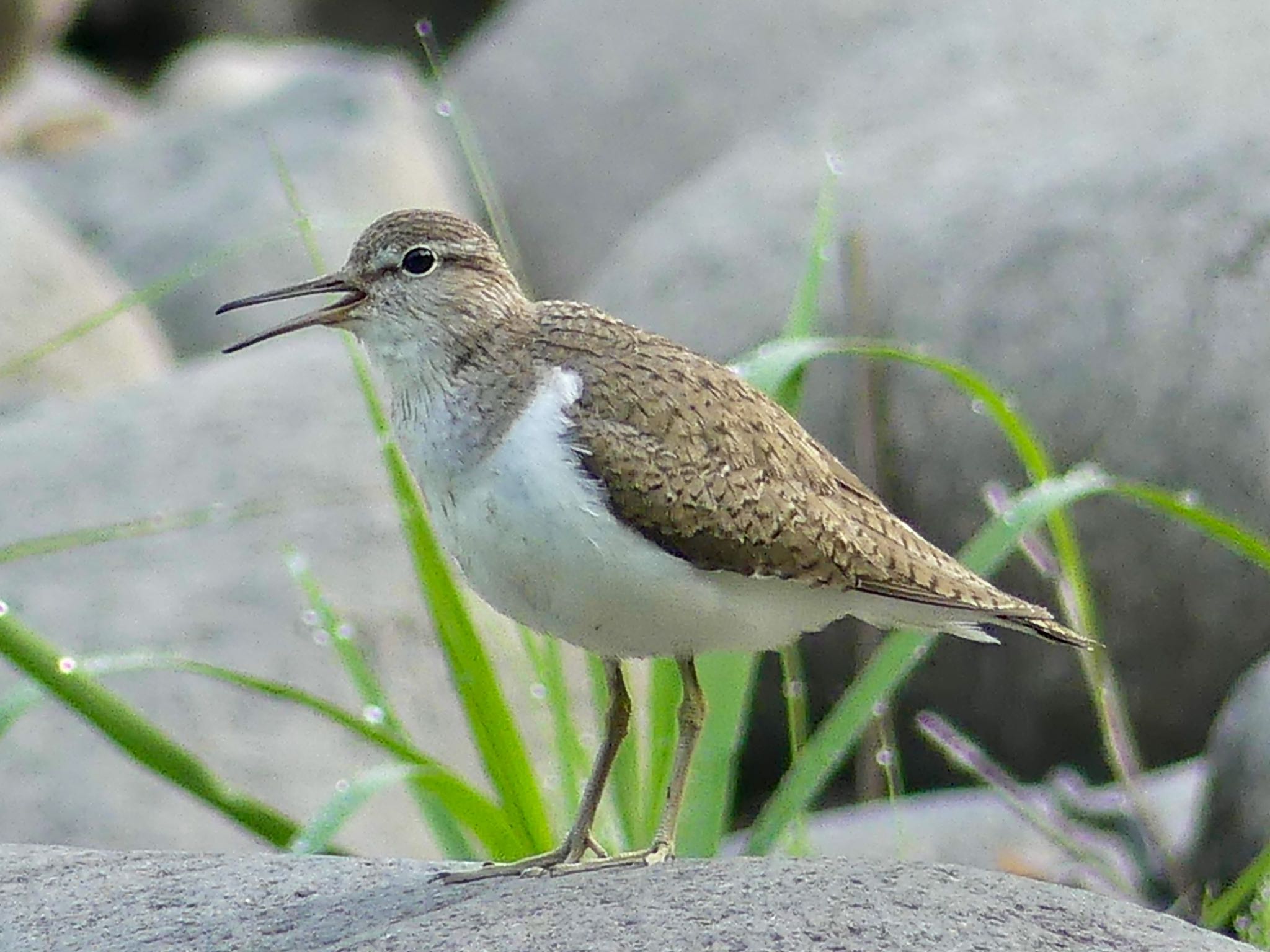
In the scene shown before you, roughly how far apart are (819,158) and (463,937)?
21.7 ft

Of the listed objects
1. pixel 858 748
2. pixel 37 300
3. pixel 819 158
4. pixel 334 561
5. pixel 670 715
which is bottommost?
pixel 858 748

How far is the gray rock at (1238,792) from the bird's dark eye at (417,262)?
2971 mm

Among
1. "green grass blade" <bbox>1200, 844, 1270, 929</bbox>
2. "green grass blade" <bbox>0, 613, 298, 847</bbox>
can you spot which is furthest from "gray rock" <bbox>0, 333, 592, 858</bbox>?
"green grass blade" <bbox>1200, 844, 1270, 929</bbox>

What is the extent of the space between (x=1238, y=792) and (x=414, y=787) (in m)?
2.54

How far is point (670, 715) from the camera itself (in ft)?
16.7

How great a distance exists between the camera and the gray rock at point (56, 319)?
33.6 feet

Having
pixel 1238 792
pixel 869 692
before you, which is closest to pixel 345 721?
pixel 869 692

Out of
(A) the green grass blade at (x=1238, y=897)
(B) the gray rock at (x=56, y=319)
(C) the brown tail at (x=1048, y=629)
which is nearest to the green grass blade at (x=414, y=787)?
(C) the brown tail at (x=1048, y=629)

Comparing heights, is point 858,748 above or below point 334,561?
below

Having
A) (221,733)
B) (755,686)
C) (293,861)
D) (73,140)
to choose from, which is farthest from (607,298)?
(73,140)

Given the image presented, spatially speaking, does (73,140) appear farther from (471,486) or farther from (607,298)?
(471,486)

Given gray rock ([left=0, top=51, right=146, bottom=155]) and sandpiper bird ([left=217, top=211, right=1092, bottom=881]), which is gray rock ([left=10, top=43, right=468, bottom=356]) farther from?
sandpiper bird ([left=217, top=211, right=1092, bottom=881])

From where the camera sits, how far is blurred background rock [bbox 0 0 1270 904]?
24.8 feet

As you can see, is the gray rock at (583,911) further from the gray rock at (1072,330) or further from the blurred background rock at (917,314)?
the gray rock at (1072,330)
